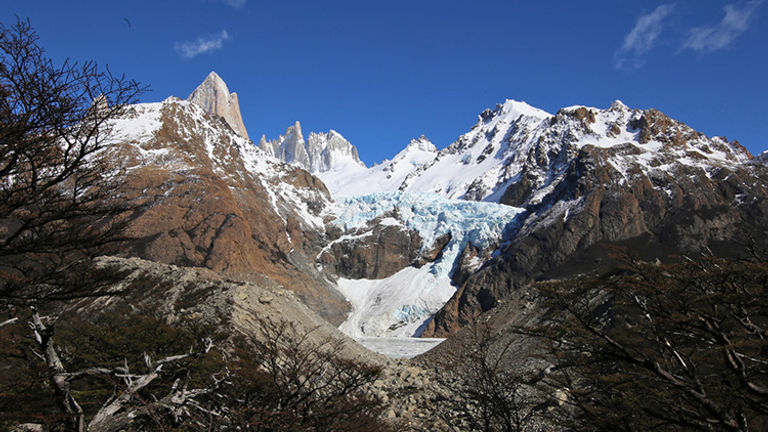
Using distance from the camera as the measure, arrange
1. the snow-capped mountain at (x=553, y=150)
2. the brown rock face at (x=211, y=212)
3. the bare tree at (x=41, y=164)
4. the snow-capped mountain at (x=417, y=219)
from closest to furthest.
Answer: the bare tree at (x=41, y=164)
the brown rock face at (x=211, y=212)
the snow-capped mountain at (x=417, y=219)
the snow-capped mountain at (x=553, y=150)

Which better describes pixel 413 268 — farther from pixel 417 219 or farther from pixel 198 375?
pixel 198 375

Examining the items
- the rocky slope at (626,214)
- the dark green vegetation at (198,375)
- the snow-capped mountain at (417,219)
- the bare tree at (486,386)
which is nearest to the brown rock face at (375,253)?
the snow-capped mountain at (417,219)

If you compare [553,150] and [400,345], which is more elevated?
[553,150]

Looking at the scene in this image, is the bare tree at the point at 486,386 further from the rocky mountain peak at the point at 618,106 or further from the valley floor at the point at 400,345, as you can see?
the rocky mountain peak at the point at 618,106

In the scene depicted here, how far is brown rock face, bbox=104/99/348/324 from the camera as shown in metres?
65.5

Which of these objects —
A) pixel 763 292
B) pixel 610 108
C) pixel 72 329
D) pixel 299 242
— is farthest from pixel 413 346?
pixel 610 108

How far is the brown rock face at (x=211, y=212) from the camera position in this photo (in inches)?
2579

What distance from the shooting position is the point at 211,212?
7294 cm

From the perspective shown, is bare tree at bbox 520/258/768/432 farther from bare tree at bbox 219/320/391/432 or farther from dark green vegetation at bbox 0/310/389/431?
dark green vegetation at bbox 0/310/389/431

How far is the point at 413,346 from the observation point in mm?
66938

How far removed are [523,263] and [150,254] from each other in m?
62.8

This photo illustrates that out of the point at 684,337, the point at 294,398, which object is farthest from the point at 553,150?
the point at 684,337

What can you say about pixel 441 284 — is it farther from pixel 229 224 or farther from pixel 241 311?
pixel 241 311

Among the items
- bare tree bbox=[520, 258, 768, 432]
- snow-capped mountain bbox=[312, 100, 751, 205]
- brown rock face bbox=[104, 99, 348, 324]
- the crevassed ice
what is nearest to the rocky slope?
snow-capped mountain bbox=[312, 100, 751, 205]
